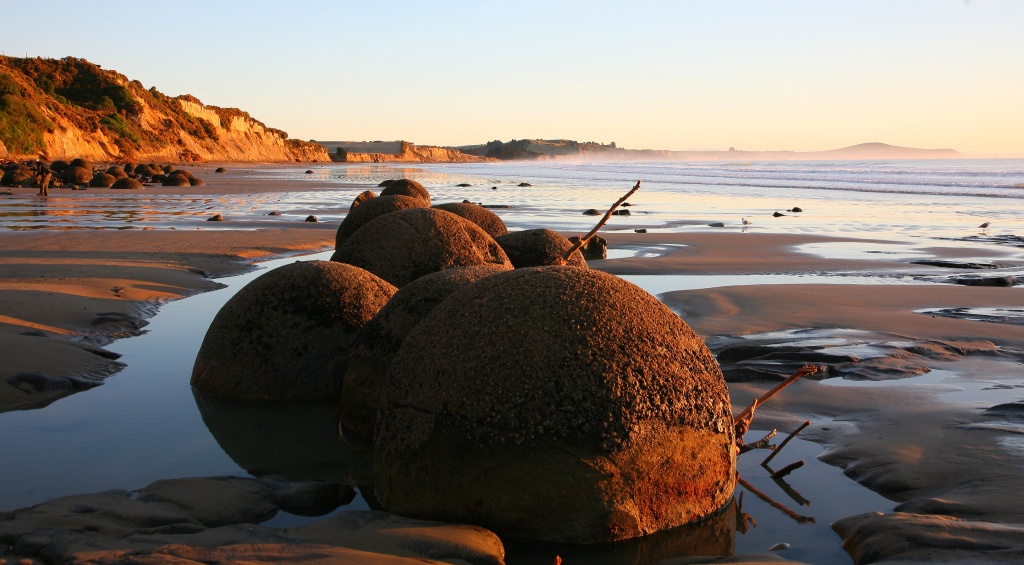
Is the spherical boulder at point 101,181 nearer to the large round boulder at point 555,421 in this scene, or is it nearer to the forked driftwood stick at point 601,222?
the forked driftwood stick at point 601,222

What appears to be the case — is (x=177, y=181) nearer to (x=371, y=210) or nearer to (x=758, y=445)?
(x=371, y=210)

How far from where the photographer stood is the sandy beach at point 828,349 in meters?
4.10

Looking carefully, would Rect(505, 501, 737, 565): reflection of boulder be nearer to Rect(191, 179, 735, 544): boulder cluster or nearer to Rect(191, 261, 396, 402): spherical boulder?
Rect(191, 179, 735, 544): boulder cluster

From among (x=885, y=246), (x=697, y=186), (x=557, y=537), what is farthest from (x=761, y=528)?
(x=697, y=186)

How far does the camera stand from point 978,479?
15.0 ft

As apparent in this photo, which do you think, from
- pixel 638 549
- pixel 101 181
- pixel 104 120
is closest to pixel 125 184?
pixel 101 181

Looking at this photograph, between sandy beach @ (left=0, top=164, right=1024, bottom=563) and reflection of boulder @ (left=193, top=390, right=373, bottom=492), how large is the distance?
1.23 meters

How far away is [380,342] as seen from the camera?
534 centimetres

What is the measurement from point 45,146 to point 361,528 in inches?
1971

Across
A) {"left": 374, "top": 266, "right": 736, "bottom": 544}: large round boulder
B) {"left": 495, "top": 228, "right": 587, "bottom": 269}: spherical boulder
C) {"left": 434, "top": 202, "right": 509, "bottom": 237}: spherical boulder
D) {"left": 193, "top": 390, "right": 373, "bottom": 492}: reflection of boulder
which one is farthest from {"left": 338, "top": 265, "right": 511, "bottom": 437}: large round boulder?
{"left": 434, "top": 202, "right": 509, "bottom": 237}: spherical boulder

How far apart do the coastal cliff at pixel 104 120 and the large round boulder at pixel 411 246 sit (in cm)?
4225

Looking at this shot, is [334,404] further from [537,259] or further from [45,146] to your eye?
[45,146]

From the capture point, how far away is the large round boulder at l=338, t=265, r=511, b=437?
5.27 meters

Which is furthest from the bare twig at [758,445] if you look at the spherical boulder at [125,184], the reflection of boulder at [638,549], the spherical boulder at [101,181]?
the spherical boulder at [101,181]
